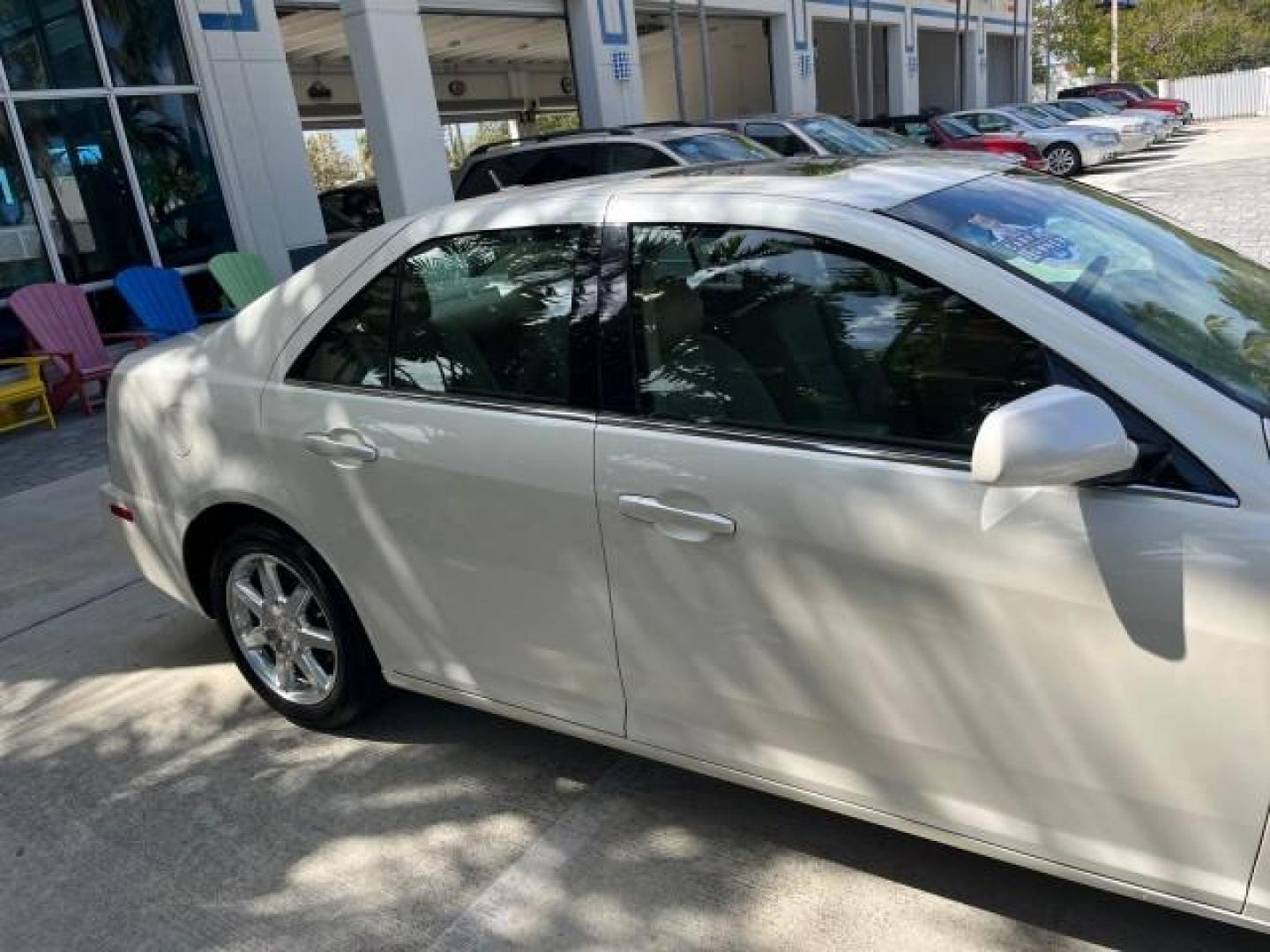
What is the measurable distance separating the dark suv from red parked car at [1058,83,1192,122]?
2424 cm

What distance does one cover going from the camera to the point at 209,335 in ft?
11.0

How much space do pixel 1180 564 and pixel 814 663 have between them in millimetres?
717

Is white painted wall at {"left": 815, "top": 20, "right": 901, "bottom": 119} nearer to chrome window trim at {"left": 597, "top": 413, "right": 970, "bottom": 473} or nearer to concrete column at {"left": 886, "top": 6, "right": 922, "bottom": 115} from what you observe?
concrete column at {"left": 886, "top": 6, "right": 922, "bottom": 115}

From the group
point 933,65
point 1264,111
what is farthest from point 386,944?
point 1264,111

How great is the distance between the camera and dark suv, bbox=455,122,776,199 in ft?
31.3

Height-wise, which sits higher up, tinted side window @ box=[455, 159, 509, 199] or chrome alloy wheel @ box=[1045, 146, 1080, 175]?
tinted side window @ box=[455, 159, 509, 199]

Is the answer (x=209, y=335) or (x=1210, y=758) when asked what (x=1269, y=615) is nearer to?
(x=1210, y=758)

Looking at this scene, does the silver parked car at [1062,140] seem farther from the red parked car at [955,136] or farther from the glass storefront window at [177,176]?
the glass storefront window at [177,176]

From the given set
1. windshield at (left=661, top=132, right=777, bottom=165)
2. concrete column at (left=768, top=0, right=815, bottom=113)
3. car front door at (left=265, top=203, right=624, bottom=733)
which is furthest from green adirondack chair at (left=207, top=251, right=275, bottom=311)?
concrete column at (left=768, top=0, right=815, bottom=113)

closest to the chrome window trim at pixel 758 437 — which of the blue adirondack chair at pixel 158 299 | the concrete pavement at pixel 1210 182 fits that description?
the concrete pavement at pixel 1210 182

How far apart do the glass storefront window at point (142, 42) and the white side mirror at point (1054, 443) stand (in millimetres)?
10690

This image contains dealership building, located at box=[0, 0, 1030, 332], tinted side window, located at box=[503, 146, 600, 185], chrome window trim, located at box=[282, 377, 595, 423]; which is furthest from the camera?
tinted side window, located at box=[503, 146, 600, 185]

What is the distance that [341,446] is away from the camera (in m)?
2.81

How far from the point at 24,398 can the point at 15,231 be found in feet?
8.43
